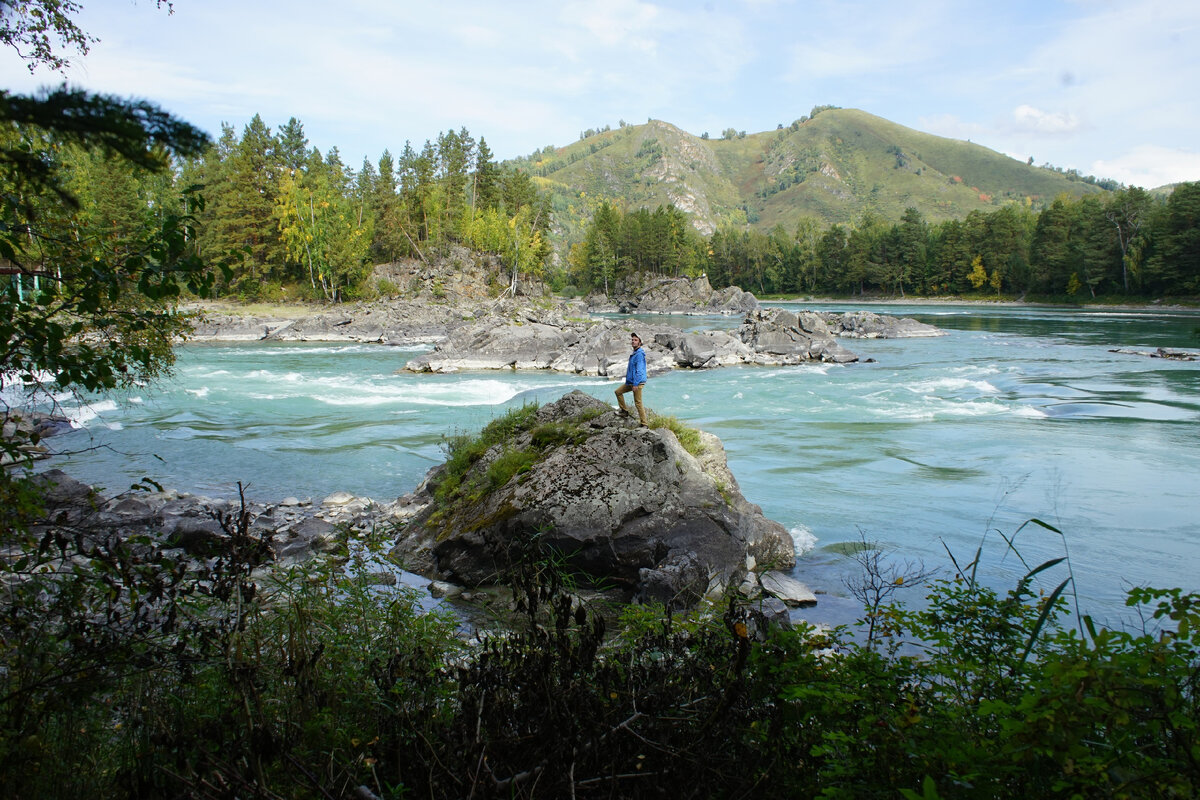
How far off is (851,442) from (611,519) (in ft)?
42.0

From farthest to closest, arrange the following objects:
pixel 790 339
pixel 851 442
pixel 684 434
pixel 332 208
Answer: pixel 332 208
pixel 790 339
pixel 851 442
pixel 684 434

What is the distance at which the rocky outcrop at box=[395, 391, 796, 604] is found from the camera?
8164 millimetres

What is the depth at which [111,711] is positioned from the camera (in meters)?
3.52

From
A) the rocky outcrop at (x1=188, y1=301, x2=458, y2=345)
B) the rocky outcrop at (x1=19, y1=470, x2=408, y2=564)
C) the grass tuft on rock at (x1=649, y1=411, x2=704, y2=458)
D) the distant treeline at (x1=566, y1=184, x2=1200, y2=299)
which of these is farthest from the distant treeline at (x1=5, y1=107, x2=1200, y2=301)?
the grass tuft on rock at (x1=649, y1=411, x2=704, y2=458)

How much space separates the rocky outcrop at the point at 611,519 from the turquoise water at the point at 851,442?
1475 mm

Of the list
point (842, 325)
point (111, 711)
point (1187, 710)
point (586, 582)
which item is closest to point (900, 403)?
point (586, 582)

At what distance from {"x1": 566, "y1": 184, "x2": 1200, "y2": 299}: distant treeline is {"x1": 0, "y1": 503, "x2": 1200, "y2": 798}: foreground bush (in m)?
82.0

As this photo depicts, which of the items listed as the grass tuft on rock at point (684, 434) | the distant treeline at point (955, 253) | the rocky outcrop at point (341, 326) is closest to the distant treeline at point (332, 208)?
the rocky outcrop at point (341, 326)

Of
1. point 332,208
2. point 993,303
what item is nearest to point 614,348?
point 332,208

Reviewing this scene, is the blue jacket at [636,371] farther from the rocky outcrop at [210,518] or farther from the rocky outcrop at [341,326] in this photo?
the rocky outcrop at [341,326]

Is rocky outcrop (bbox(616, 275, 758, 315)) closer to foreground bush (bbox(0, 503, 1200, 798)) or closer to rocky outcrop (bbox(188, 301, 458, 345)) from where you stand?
rocky outcrop (bbox(188, 301, 458, 345))

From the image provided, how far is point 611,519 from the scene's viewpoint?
850 cm

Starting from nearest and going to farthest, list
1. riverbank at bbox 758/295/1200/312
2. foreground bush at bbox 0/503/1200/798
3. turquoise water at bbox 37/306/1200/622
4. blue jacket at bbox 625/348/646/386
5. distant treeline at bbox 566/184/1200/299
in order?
foreground bush at bbox 0/503/1200/798, turquoise water at bbox 37/306/1200/622, blue jacket at bbox 625/348/646/386, riverbank at bbox 758/295/1200/312, distant treeline at bbox 566/184/1200/299

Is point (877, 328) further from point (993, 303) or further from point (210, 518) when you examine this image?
point (210, 518)
